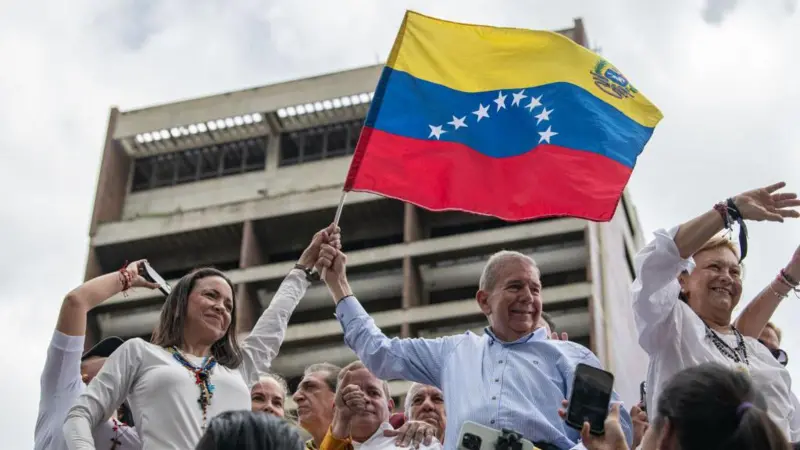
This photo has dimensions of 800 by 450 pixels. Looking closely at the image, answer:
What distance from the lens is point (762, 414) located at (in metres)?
3.26

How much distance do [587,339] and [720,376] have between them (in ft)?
111

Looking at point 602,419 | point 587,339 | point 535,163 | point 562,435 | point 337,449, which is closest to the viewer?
point 602,419

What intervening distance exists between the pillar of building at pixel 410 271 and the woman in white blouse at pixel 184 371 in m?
30.9

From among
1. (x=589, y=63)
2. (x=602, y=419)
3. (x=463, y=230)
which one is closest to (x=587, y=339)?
(x=463, y=230)

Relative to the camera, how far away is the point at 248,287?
4084 cm

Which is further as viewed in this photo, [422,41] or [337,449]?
[422,41]

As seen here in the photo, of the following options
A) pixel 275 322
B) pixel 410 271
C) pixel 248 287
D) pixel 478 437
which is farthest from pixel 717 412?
pixel 248 287

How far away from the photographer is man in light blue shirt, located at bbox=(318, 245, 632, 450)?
A: 205 inches

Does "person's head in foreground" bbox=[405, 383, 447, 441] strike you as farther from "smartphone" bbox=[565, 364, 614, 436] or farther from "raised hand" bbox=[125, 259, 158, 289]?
"smartphone" bbox=[565, 364, 614, 436]

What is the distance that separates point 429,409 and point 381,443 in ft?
2.20

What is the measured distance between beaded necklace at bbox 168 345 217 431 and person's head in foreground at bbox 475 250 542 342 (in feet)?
4.45

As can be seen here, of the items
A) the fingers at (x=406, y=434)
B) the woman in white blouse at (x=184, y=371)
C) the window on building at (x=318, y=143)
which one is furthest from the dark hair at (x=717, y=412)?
the window on building at (x=318, y=143)

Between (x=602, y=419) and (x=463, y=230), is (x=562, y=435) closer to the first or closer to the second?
(x=602, y=419)

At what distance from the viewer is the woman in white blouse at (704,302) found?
549 cm
